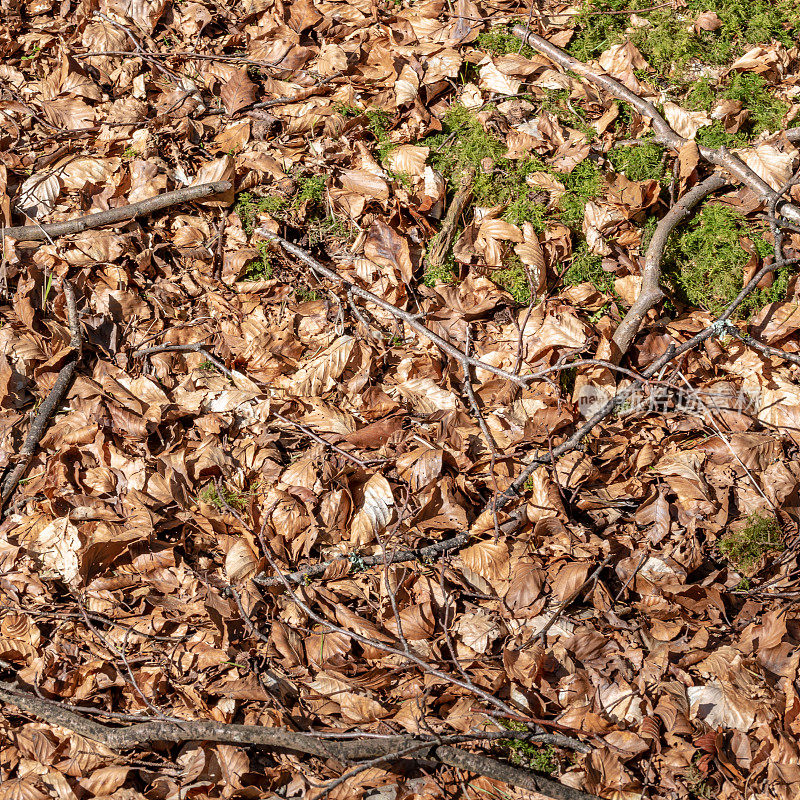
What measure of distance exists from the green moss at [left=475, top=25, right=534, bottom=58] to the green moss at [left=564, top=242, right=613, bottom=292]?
3.93ft

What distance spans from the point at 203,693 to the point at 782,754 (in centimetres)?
205

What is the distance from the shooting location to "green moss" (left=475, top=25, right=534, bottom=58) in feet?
11.5

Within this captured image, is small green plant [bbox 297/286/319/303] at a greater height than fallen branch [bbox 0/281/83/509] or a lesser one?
greater

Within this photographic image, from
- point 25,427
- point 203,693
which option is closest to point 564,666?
point 203,693

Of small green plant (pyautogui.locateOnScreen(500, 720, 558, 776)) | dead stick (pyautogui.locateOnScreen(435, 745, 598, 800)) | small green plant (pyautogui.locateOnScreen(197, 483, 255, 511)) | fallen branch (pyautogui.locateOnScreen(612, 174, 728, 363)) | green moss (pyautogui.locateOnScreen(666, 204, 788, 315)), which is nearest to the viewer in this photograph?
dead stick (pyautogui.locateOnScreen(435, 745, 598, 800))

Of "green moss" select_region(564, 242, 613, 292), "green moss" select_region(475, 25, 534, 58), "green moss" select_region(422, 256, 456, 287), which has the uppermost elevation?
"green moss" select_region(475, 25, 534, 58)

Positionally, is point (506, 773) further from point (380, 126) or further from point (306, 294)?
point (380, 126)

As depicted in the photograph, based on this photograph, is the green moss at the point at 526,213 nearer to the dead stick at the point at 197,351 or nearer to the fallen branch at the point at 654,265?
the fallen branch at the point at 654,265

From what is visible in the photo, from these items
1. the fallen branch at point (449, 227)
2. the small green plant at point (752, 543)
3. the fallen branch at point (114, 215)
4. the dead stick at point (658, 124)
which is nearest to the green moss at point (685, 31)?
the dead stick at point (658, 124)

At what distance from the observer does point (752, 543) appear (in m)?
2.72

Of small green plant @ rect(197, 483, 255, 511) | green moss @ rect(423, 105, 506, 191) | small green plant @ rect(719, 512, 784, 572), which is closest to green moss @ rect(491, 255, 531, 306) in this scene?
green moss @ rect(423, 105, 506, 191)

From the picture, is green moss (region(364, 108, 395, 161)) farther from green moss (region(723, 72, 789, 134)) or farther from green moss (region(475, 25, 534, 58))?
green moss (region(723, 72, 789, 134))

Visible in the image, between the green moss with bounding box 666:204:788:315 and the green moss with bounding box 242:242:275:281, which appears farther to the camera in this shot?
the green moss with bounding box 242:242:275:281

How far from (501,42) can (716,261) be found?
1.61 m
